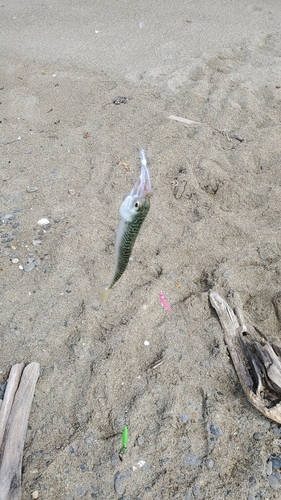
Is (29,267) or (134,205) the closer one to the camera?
(134,205)

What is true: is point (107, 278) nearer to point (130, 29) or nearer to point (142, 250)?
point (142, 250)

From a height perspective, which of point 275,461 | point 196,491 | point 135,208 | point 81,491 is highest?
point 135,208

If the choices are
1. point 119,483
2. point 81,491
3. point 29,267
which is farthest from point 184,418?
point 29,267

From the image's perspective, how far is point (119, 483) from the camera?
2.42m

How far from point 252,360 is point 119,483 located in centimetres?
108

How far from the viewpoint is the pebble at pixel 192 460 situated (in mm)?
2475

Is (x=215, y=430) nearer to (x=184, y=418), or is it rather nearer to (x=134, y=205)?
(x=184, y=418)

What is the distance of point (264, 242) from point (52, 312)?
5.72 feet

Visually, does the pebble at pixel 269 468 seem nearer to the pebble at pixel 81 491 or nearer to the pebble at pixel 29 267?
the pebble at pixel 81 491

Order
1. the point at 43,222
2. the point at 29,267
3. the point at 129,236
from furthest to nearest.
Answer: the point at 43,222 < the point at 29,267 < the point at 129,236

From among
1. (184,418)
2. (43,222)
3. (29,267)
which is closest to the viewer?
(184,418)

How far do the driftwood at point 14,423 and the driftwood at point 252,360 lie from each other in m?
1.27

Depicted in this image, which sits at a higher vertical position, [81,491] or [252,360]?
[252,360]

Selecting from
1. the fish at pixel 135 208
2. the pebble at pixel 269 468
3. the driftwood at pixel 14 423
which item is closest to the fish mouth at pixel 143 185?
the fish at pixel 135 208
